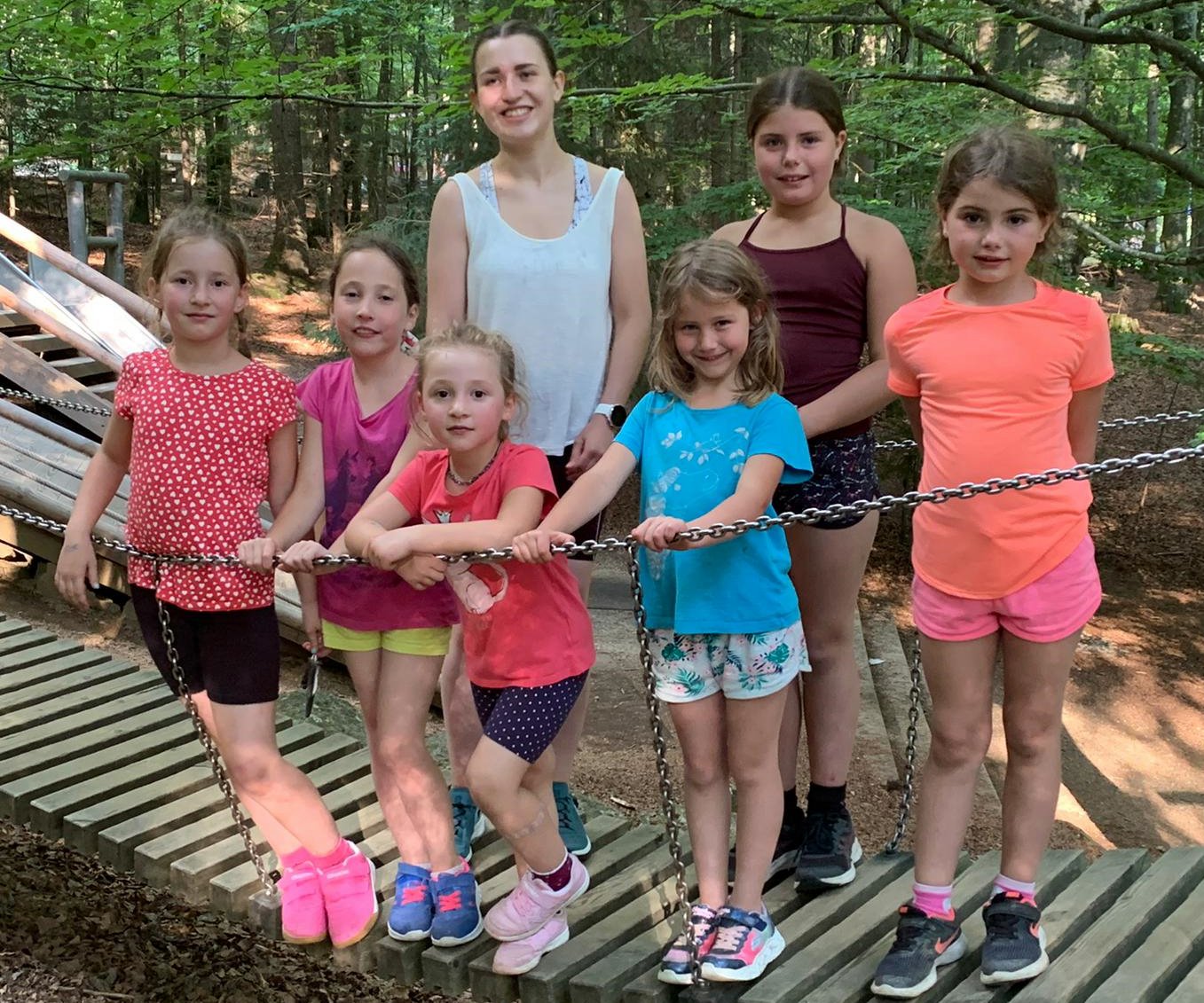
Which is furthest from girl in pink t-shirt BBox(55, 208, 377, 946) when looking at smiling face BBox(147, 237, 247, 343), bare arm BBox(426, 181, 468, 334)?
bare arm BBox(426, 181, 468, 334)

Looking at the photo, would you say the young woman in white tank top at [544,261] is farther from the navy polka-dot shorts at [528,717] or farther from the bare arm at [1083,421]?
the bare arm at [1083,421]

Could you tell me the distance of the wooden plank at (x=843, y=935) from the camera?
2.38 metres

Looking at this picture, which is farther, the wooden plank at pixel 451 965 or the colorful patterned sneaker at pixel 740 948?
the wooden plank at pixel 451 965

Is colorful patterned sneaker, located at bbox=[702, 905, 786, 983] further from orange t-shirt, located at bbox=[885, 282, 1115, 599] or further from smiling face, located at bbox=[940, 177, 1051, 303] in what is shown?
smiling face, located at bbox=[940, 177, 1051, 303]

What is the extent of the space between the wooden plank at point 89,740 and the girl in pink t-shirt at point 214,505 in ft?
4.22

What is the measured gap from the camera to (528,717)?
96.0 inches

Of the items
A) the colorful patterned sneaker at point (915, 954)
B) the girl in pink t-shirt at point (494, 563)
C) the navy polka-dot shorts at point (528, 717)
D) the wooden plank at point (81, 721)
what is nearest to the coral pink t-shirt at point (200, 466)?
the girl in pink t-shirt at point (494, 563)

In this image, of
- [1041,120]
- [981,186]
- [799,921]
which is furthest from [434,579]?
[1041,120]

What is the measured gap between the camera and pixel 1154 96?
62.3 ft

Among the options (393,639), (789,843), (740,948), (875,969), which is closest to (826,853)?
(789,843)

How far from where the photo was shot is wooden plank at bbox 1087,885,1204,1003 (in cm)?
233

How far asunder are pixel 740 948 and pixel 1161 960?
857 mm

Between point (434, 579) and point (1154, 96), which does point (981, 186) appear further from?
point (1154, 96)

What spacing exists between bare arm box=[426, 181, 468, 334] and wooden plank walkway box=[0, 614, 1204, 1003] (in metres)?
1.37
